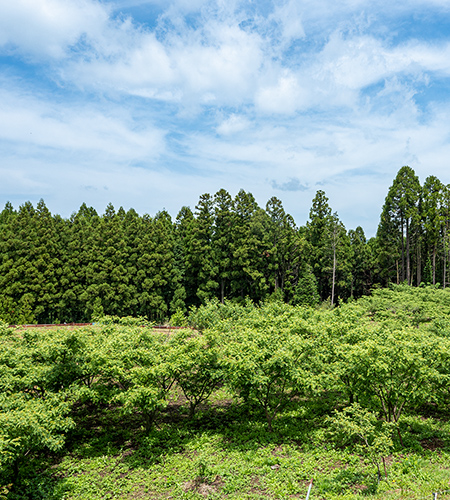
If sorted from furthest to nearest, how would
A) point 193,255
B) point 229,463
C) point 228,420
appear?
1. point 193,255
2. point 228,420
3. point 229,463

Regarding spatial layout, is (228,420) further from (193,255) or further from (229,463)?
(193,255)

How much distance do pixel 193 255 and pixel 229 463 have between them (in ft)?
89.2

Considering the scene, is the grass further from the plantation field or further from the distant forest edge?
the distant forest edge

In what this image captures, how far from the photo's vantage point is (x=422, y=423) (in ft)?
40.8

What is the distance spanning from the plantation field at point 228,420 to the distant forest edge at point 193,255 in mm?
20802

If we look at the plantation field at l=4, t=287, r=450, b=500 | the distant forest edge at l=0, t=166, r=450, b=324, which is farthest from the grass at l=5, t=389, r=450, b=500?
the distant forest edge at l=0, t=166, r=450, b=324

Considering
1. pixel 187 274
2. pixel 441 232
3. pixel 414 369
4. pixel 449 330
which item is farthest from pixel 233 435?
pixel 441 232

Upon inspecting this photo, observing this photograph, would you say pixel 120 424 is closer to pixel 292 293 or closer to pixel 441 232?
pixel 292 293

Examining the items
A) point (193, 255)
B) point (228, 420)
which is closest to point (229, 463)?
point (228, 420)

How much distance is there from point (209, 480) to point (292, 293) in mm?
31465

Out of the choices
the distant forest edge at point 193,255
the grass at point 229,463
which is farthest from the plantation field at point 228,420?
the distant forest edge at point 193,255

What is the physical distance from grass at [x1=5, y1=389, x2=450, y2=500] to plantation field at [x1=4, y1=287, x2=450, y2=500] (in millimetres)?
41

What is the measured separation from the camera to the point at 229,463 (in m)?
10.6

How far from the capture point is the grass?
9156 mm
